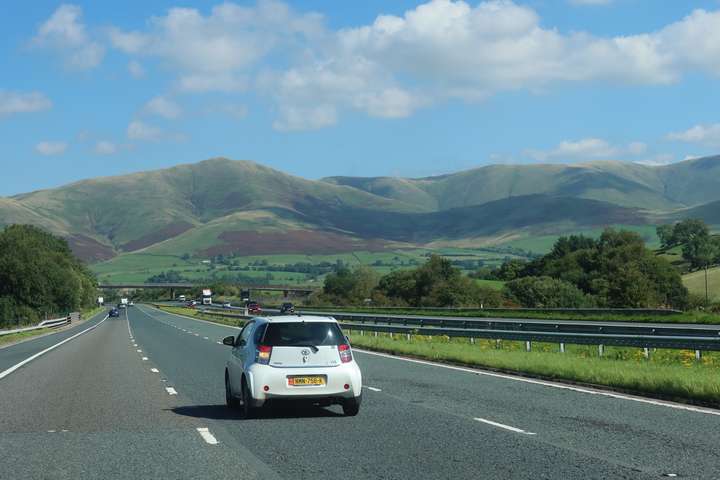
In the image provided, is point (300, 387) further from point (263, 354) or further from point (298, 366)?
point (263, 354)

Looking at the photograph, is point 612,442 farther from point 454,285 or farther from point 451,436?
point 454,285

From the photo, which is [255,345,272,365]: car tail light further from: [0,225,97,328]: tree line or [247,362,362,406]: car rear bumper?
[0,225,97,328]: tree line

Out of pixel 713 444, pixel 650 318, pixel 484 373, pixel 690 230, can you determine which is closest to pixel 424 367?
pixel 484 373

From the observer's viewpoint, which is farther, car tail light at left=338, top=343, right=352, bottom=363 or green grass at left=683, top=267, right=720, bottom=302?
green grass at left=683, top=267, right=720, bottom=302

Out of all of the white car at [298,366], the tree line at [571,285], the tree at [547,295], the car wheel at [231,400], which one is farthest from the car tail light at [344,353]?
the tree at [547,295]

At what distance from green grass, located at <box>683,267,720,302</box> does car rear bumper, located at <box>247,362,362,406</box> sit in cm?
10505

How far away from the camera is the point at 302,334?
14391 mm

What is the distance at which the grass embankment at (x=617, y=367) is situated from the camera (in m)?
16.8

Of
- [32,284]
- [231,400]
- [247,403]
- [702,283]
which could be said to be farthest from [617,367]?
[702,283]

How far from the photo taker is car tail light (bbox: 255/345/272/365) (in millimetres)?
14000

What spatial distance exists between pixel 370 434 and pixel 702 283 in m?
123

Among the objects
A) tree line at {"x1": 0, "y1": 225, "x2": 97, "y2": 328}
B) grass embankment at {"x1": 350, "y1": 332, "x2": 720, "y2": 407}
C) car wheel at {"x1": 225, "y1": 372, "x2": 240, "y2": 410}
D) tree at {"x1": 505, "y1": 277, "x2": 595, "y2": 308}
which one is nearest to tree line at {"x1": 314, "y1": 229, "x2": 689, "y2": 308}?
tree at {"x1": 505, "y1": 277, "x2": 595, "y2": 308}

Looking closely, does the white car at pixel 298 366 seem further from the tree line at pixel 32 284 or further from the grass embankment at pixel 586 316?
the tree line at pixel 32 284

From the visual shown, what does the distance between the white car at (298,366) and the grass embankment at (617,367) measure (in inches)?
246
